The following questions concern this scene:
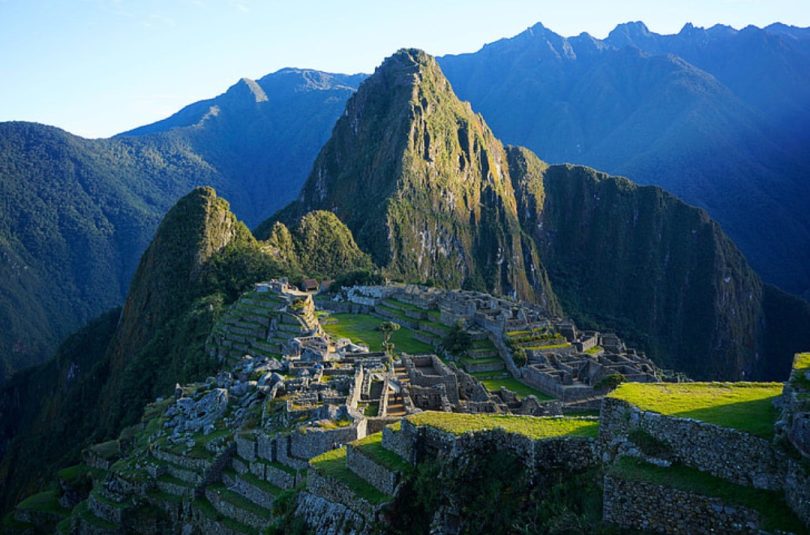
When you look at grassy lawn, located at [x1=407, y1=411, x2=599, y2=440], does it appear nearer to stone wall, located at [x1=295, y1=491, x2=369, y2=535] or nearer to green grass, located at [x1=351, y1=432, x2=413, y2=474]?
green grass, located at [x1=351, y1=432, x2=413, y2=474]

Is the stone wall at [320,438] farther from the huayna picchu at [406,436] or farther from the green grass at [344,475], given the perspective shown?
the green grass at [344,475]

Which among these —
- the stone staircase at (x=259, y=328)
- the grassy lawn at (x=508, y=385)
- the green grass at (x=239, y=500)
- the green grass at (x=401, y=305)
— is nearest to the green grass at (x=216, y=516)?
the green grass at (x=239, y=500)

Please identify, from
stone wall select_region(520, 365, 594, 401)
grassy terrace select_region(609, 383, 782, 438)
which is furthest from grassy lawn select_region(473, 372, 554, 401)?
grassy terrace select_region(609, 383, 782, 438)

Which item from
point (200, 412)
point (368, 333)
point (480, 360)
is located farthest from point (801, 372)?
point (368, 333)

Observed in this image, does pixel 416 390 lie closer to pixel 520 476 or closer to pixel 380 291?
pixel 520 476

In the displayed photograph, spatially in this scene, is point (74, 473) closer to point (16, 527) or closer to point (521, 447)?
point (16, 527)

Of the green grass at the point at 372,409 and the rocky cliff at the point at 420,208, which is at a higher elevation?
the rocky cliff at the point at 420,208
